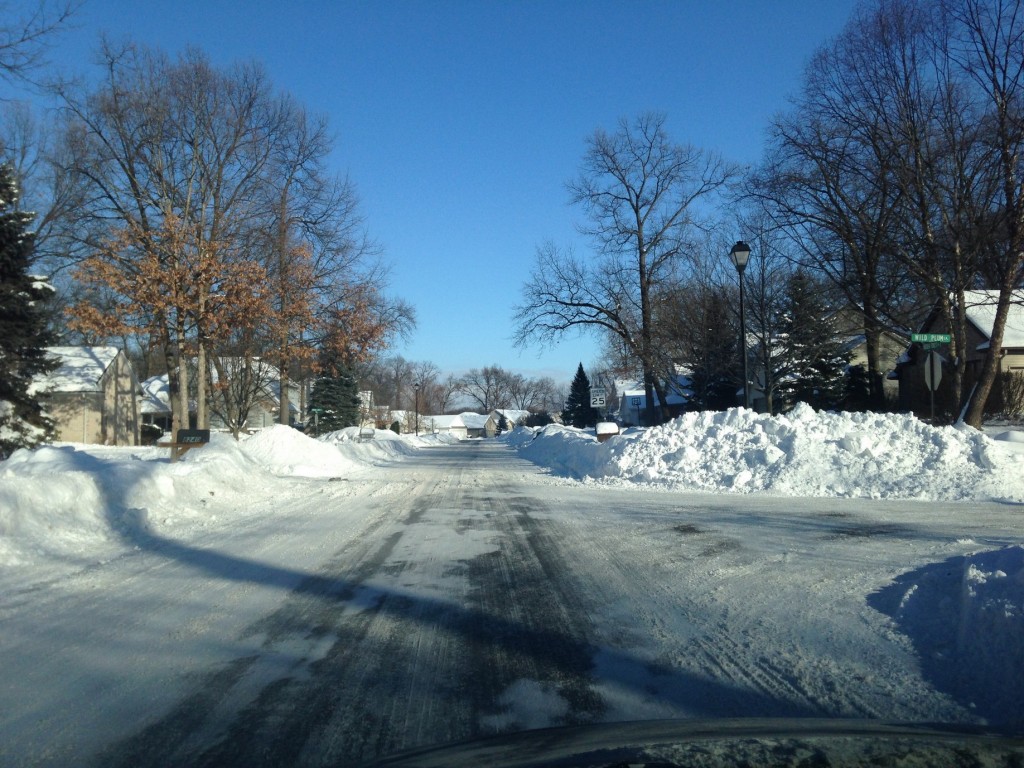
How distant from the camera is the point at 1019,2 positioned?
67.9ft

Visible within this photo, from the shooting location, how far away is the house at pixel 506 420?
13925 cm

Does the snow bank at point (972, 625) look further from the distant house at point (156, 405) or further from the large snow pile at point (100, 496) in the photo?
the distant house at point (156, 405)

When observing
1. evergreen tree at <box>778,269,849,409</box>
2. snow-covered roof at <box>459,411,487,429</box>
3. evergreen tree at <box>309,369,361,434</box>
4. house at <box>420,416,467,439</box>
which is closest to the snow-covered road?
evergreen tree at <box>778,269,849,409</box>

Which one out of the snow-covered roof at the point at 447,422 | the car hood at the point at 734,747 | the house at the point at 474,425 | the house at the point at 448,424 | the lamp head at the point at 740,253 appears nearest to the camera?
the car hood at the point at 734,747

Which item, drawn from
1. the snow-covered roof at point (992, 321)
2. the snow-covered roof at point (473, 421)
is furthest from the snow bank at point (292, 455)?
the snow-covered roof at point (473, 421)

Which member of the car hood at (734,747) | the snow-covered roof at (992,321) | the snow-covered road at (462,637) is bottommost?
the snow-covered road at (462,637)

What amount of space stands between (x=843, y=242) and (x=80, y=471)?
25427 millimetres

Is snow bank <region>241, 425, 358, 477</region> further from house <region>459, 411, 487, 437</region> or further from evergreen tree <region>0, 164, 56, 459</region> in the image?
house <region>459, 411, 487, 437</region>

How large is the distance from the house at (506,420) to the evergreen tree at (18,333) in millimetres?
102163

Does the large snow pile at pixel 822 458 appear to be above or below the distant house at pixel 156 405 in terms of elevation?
below

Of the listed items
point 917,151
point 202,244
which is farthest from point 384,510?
point 917,151

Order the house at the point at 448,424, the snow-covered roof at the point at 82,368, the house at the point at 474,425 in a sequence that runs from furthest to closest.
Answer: the house at the point at 474,425
the house at the point at 448,424
the snow-covered roof at the point at 82,368

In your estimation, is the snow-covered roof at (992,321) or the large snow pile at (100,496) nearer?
the large snow pile at (100,496)

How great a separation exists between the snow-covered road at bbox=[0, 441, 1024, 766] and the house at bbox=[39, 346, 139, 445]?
3754 cm
